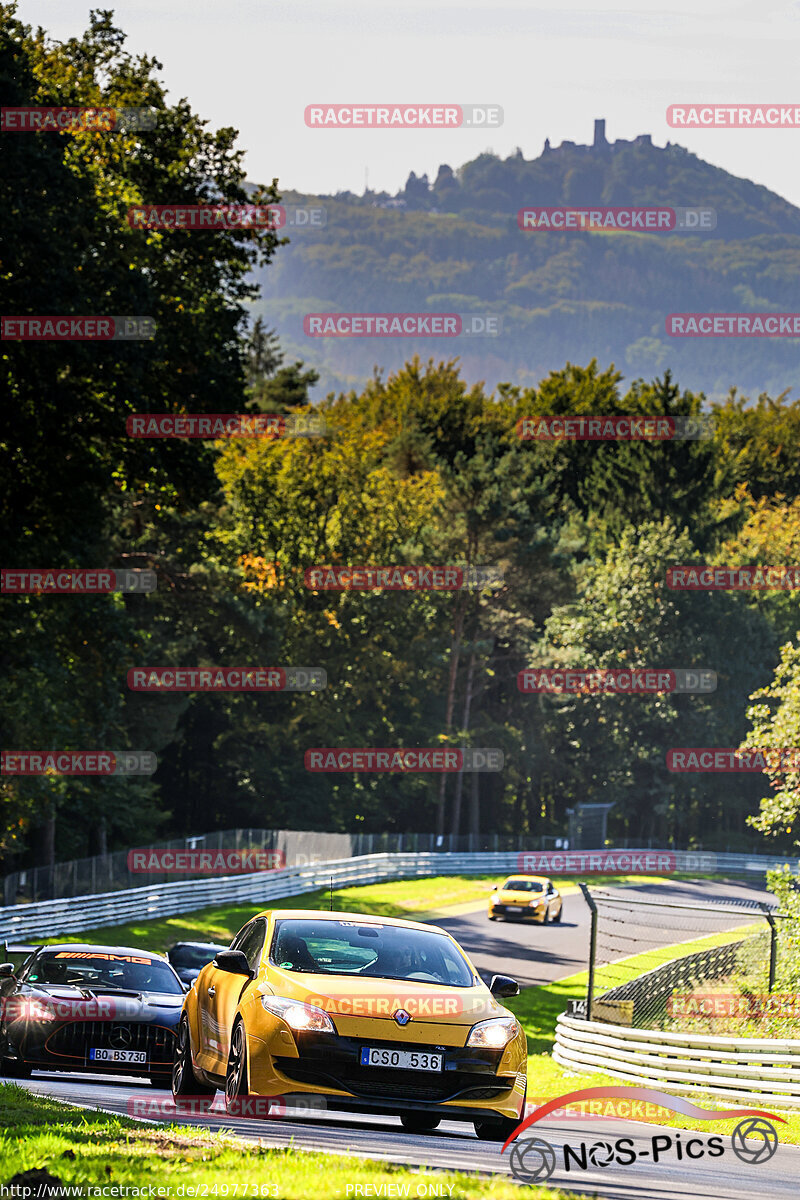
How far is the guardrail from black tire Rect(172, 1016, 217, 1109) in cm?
659

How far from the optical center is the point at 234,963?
368 inches

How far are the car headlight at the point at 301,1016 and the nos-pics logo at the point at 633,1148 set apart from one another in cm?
130

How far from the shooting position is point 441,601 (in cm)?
6912

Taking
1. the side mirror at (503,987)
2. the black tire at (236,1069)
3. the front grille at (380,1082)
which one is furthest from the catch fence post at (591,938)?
the front grille at (380,1082)

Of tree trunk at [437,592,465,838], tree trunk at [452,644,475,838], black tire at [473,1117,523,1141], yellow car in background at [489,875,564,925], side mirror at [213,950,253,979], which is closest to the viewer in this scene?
black tire at [473,1117,523,1141]

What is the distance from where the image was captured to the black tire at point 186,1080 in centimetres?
1016

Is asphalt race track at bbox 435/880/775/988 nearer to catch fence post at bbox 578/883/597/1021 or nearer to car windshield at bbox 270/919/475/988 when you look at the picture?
catch fence post at bbox 578/883/597/1021

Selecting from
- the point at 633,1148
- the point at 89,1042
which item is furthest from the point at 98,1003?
the point at 633,1148

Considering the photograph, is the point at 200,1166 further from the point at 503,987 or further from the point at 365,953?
the point at 503,987

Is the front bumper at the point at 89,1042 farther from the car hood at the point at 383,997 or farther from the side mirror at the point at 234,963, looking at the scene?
the car hood at the point at 383,997

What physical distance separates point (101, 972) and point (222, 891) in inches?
1153

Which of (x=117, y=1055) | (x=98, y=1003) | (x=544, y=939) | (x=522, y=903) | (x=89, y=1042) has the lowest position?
(x=544, y=939)

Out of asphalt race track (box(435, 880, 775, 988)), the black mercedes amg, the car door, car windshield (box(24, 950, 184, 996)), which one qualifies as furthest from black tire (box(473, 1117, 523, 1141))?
asphalt race track (box(435, 880, 775, 988))

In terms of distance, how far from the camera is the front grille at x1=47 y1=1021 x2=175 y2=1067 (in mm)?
12398
